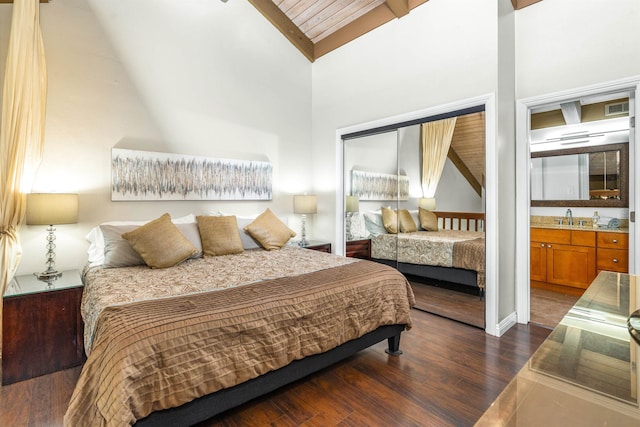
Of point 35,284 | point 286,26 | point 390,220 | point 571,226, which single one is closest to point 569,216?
point 571,226

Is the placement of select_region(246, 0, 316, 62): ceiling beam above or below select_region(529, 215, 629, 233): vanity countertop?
above

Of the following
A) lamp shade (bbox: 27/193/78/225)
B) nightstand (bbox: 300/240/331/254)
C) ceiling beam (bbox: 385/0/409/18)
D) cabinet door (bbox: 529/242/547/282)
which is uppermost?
ceiling beam (bbox: 385/0/409/18)

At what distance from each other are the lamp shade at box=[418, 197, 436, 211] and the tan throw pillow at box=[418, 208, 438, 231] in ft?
0.14

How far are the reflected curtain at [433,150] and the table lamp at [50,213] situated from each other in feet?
10.9

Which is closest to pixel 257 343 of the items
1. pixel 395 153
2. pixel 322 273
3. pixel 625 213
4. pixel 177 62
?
pixel 322 273

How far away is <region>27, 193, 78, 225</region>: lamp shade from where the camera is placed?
2.44 metres

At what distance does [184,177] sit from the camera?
362 centimetres

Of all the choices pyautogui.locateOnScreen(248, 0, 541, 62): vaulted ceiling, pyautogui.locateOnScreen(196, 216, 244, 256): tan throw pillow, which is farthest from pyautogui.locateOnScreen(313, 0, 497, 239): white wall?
pyautogui.locateOnScreen(196, 216, 244, 256): tan throw pillow

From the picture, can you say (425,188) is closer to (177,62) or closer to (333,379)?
(333,379)

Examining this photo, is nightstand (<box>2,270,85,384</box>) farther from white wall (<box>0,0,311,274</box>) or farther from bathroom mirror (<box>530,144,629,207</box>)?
bathroom mirror (<box>530,144,629,207</box>)

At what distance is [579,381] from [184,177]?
3.67 meters

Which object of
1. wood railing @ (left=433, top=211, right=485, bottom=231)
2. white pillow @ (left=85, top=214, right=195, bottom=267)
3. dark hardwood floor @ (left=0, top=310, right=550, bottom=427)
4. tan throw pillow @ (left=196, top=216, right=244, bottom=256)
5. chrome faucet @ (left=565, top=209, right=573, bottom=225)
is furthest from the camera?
chrome faucet @ (left=565, top=209, right=573, bottom=225)

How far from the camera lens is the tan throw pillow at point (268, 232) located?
358cm

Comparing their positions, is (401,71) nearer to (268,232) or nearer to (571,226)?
(268,232)
